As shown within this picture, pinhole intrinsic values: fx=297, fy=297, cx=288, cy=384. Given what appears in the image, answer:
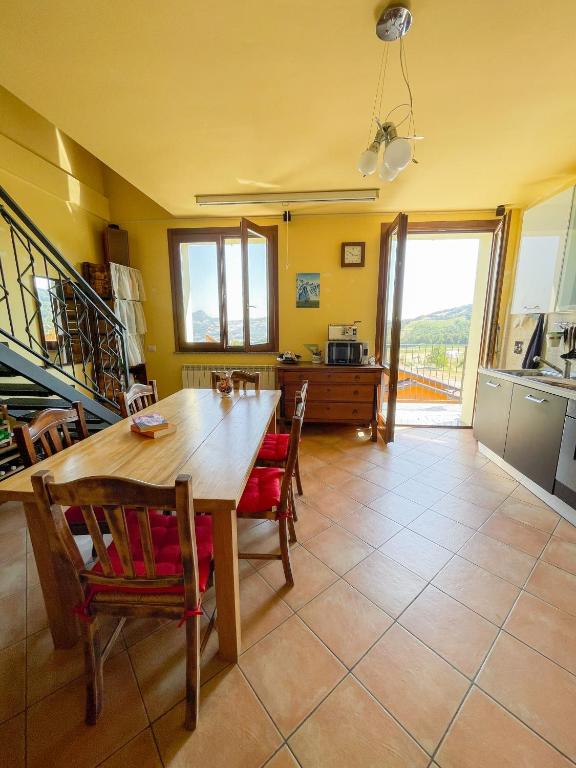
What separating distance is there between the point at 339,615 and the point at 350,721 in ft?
1.24

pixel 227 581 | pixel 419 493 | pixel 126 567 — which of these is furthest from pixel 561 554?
→ pixel 126 567

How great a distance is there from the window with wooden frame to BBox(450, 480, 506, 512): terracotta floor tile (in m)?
2.62

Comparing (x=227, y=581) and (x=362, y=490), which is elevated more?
(x=227, y=581)

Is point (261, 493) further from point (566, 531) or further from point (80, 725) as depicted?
point (566, 531)

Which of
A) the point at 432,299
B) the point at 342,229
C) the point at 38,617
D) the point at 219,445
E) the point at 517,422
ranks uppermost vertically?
the point at 342,229

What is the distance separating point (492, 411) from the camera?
286 cm

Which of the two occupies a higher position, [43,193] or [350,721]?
[43,193]

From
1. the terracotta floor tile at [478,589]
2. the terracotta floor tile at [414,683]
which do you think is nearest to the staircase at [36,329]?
the terracotta floor tile at [414,683]

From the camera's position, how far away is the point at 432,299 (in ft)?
15.0

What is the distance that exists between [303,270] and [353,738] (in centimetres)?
386

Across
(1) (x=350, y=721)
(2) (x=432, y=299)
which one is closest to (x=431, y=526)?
(1) (x=350, y=721)

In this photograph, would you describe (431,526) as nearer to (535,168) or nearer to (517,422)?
(517,422)

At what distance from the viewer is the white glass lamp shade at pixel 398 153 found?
1380 millimetres

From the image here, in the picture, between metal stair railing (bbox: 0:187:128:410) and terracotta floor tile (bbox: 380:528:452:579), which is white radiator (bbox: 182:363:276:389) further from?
terracotta floor tile (bbox: 380:528:452:579)
